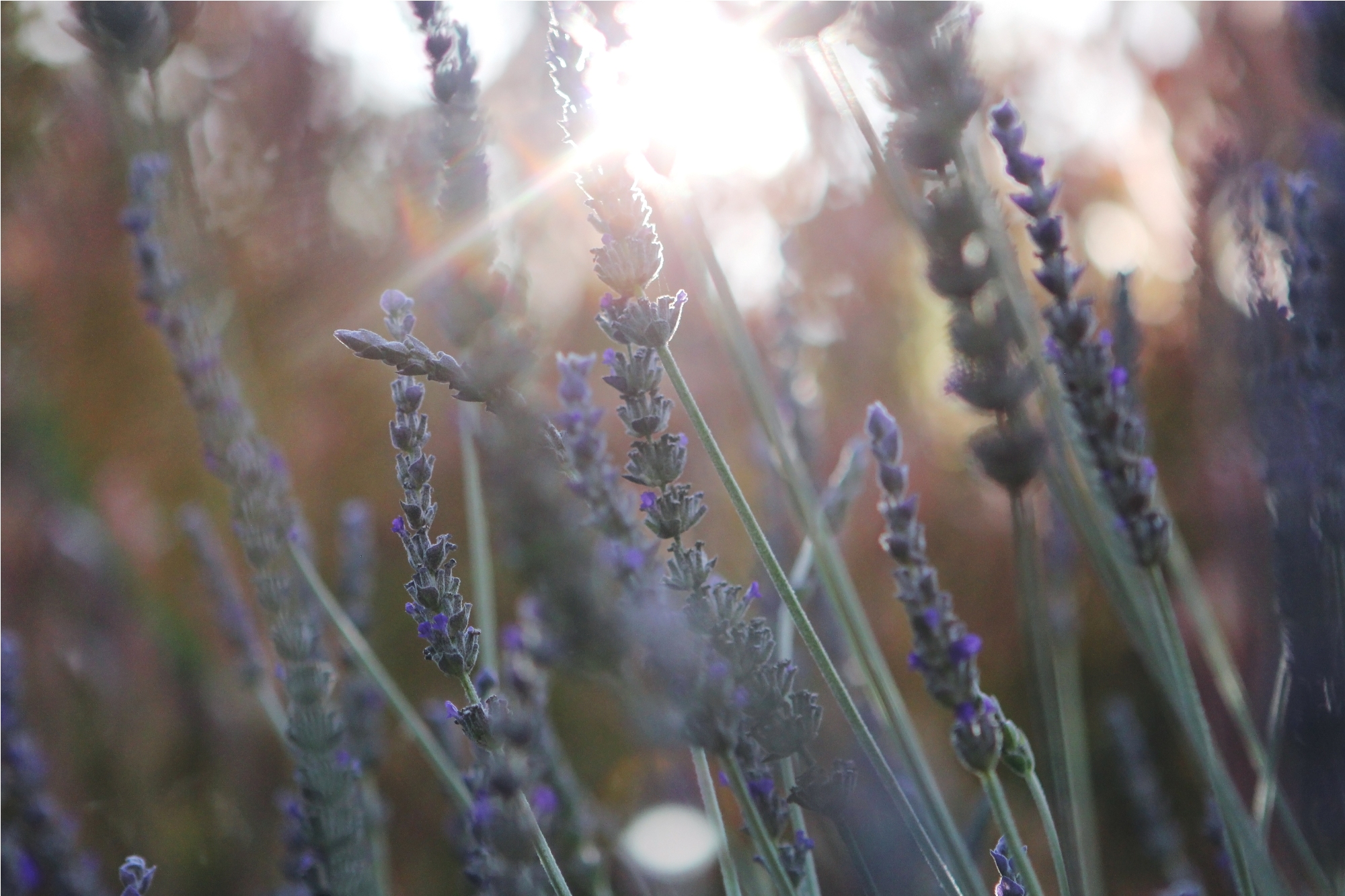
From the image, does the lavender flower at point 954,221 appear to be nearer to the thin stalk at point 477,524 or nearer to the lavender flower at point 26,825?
the thin stalk at point 477,524

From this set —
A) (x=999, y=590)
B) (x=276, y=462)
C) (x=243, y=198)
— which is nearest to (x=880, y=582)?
(x=999, y=590)

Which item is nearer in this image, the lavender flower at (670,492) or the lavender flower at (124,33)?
the lavender flower at (670,492)

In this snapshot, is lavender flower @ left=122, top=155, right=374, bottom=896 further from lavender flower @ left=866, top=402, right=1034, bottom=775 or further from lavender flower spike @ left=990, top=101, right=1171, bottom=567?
lavender flower spike @ left=990, top=101, right=1171, bottom=567

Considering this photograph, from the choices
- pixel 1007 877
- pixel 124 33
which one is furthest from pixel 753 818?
pixel 124 33


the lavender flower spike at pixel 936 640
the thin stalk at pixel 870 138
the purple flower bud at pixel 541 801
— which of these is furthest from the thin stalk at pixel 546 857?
the thin stalk at pixel 870 138

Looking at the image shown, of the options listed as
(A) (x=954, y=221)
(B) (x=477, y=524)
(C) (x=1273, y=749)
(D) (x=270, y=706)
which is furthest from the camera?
(D) (x=270, y=706)

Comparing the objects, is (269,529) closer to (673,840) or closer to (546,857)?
(546,857)
